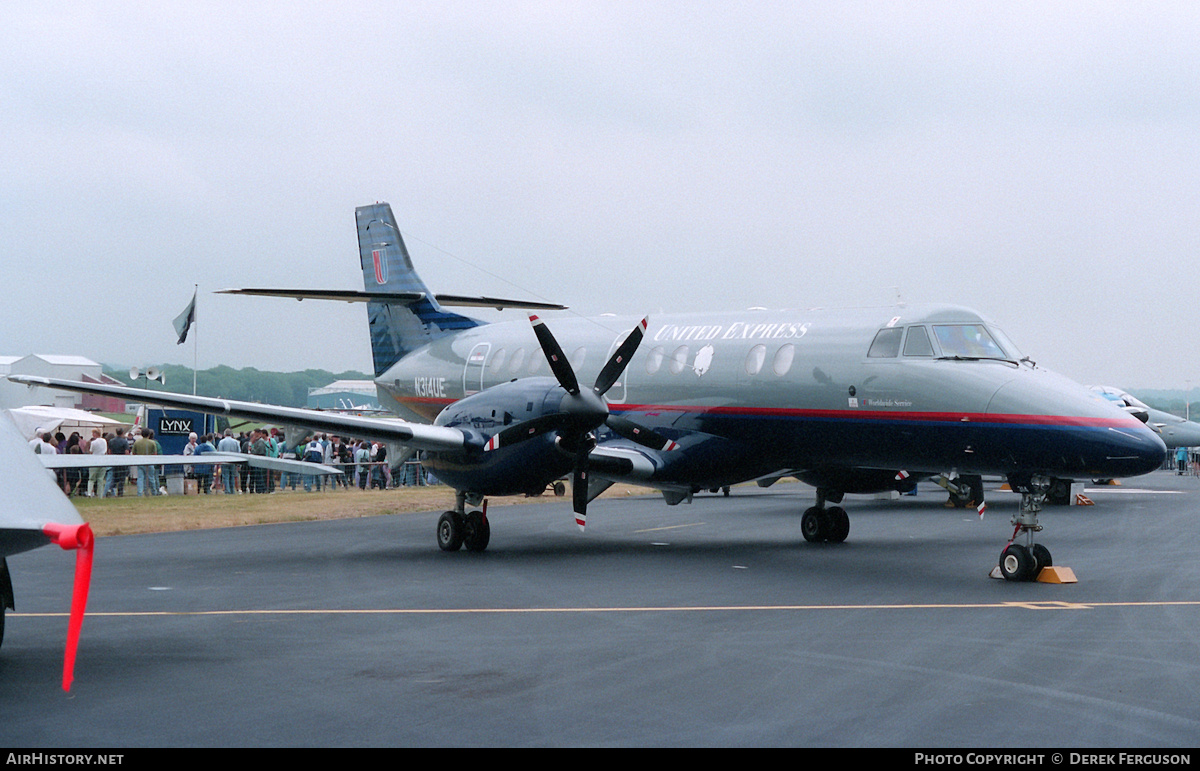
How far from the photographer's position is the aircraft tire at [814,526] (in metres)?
18.2

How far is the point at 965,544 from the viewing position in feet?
59.5

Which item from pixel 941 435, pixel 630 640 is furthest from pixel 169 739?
pixel 941 435

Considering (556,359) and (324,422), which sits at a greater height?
(556,359)

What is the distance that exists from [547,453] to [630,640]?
5.81 meters

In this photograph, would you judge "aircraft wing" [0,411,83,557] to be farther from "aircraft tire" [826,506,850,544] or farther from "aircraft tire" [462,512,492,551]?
"aircraft tire" [826,506,850,544]

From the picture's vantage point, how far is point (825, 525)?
18.2m

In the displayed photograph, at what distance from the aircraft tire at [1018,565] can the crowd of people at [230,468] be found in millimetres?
15276

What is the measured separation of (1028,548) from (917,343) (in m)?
2.87

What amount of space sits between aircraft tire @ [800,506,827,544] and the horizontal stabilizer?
6.73 m

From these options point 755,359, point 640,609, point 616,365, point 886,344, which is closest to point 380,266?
point 616,365

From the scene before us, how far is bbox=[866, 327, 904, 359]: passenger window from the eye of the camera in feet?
48.5

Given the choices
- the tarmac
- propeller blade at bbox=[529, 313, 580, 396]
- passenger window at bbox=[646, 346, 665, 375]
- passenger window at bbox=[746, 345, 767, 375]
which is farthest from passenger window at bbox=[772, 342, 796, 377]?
propeller blade at bbox=[529, 313, 580, 396]

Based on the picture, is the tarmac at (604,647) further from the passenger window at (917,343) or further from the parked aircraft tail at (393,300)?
the parked aircraft tail at (393,300)

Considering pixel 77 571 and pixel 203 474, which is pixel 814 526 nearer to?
pixel 77 571
